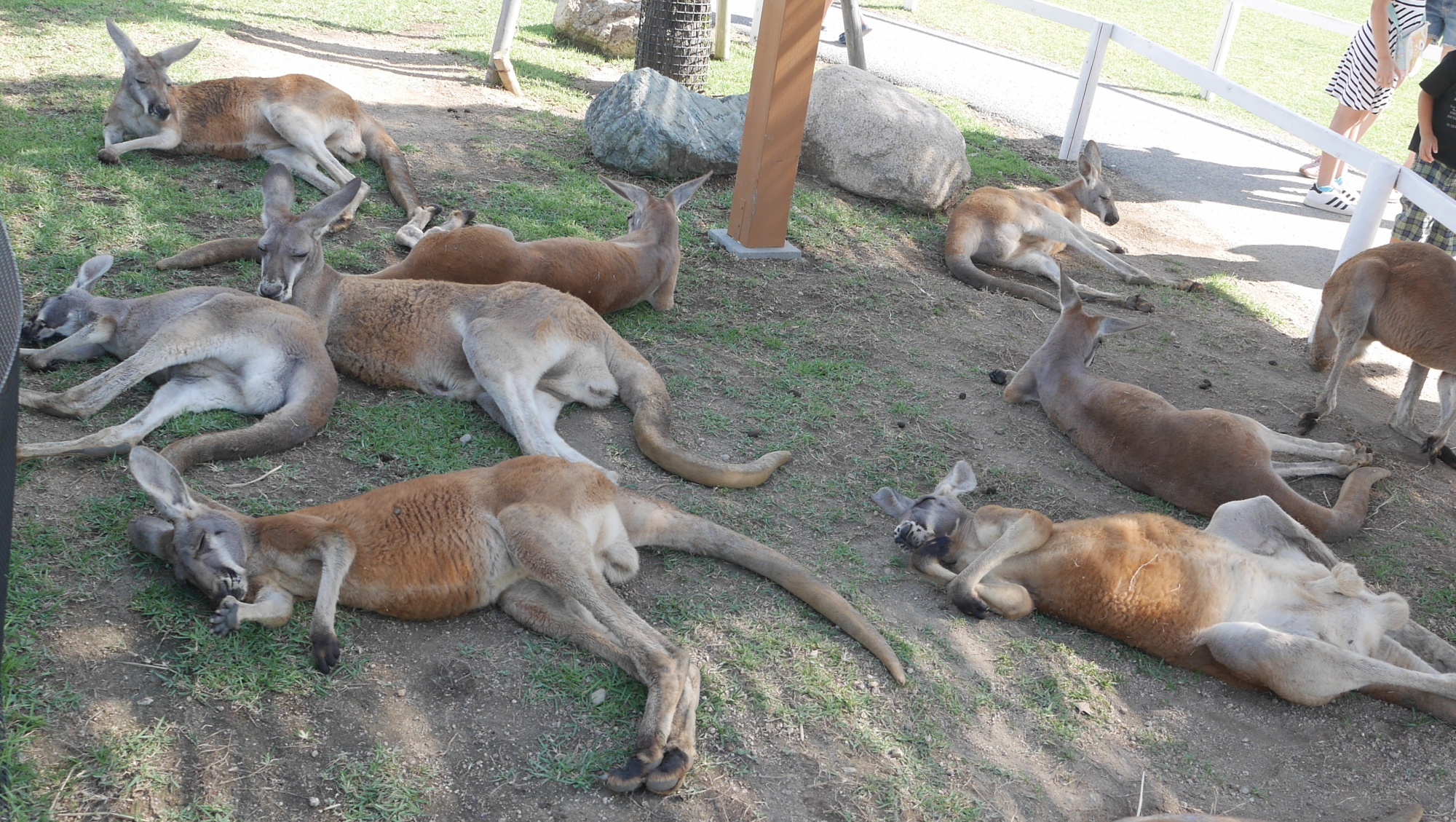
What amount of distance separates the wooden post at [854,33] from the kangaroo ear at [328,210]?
630 cm

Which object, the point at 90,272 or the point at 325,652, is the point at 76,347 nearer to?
the point at 90,272

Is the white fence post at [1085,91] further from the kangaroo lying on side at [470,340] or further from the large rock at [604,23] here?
the kangaroo lying on side at [470,340]

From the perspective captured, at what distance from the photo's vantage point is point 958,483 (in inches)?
175

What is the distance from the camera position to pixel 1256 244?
356 inches

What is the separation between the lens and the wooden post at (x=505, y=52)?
9.05 metres

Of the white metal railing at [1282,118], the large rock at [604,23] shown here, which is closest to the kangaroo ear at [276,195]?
the white metal railing at [1282,118]

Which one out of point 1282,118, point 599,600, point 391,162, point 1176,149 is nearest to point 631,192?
point 391,162

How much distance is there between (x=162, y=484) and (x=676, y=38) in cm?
769

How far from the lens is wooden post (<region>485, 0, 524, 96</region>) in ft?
29.7

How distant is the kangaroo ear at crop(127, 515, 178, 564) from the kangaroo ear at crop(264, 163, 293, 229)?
80.9 inches

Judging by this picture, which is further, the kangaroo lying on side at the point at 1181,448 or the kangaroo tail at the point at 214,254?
the kangaroo tail at the point at 214,254

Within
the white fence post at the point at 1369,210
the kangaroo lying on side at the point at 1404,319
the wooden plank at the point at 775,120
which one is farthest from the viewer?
the wooden plank at the point at 775,120

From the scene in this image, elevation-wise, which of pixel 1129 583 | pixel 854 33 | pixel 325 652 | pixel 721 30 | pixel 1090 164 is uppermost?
pixel 854 33

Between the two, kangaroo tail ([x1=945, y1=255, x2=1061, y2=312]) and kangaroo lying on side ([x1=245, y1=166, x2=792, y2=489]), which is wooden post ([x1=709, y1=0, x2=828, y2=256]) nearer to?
kangaroo tail ([x1=945, y1=255, x2=1061, y2=312])
